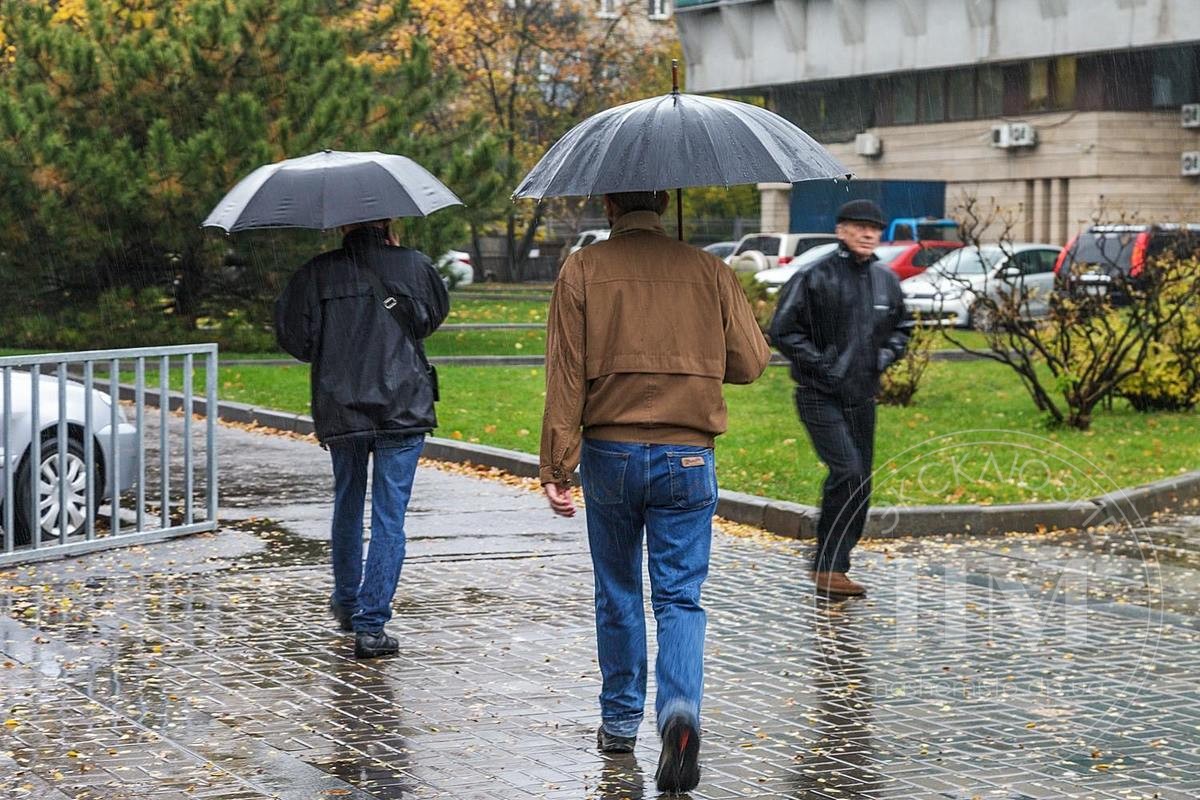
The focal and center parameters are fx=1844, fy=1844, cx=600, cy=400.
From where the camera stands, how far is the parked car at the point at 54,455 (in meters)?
9.59

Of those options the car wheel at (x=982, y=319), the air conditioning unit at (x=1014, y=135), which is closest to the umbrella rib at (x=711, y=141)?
the car wheel at (x=982, y=319)

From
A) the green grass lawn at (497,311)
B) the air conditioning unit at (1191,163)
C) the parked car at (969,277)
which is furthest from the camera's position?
the air conditioning unit at (1191,163)

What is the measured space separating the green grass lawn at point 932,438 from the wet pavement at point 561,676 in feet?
5.35

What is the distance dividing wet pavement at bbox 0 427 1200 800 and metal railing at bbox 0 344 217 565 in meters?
0.24

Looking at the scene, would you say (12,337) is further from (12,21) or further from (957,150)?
(957,150)

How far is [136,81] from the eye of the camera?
24344 mm

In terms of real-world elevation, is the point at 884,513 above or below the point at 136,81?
below

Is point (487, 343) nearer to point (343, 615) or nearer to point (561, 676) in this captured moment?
point (343, 615)

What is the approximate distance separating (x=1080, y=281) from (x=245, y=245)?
1344 centimetres

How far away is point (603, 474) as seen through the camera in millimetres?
5543

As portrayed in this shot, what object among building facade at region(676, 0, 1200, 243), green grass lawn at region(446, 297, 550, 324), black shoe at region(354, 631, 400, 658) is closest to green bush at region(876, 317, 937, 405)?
black shoe at region(354, 631, 400, 658)

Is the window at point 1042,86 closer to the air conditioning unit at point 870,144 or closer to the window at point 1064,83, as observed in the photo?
the window at point 1064,83

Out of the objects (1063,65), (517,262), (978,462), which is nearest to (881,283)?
(978,462)

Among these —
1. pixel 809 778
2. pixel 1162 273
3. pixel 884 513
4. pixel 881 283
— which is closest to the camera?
pixel 809 778
